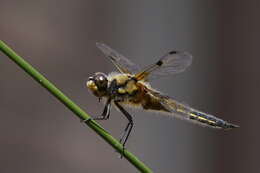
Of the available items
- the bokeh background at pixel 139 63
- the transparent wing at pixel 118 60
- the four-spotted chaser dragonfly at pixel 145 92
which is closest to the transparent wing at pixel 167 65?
the four-spotted chaser dragonfly at pixel 145 92

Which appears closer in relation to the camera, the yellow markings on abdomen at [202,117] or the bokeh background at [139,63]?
the yellow markings on abdomen at [202,117]

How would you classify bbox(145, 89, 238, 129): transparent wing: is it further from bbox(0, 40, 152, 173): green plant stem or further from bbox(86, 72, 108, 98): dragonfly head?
bbox(0, 40, 152, 173): green plant stem

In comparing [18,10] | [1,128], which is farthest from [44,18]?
[1,128]

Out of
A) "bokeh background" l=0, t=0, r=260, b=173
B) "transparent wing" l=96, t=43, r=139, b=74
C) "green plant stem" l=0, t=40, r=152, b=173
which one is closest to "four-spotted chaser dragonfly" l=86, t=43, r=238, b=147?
"transparent wing" l=96, t=43, r=139, b=74

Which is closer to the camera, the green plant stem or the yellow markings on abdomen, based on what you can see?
the green plant stem

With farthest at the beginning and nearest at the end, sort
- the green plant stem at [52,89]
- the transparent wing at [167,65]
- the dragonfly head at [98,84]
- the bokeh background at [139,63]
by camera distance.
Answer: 1. the bokeh background at [139,63]
2. the transparent wing at [167,65]
3. the dragonfly head at [98,84]
4. the green plant stem at [52,89]

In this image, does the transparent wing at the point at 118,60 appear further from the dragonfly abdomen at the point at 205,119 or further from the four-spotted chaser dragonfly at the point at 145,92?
the dragonfly abdomen at the point at 205,119

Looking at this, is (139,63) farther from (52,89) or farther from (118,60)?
(52,89)
